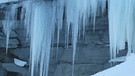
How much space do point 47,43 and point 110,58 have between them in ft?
4.06

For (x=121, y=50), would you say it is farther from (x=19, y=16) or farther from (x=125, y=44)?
(x=19, y=16)

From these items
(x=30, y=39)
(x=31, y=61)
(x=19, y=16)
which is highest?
(x=19, y=16)

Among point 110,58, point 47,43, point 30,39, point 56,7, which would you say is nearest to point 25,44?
point 30,39

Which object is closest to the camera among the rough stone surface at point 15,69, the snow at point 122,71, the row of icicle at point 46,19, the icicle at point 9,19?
the snow at point 122,71

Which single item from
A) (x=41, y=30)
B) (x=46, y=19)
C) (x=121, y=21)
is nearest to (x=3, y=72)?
(x=41, y=30)

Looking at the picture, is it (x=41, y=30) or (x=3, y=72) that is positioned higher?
(x=41, y=30)

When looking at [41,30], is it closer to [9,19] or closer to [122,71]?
Answer: [9,19]

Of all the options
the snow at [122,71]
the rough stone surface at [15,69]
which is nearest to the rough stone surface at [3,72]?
the rough stone surface at [15,69]

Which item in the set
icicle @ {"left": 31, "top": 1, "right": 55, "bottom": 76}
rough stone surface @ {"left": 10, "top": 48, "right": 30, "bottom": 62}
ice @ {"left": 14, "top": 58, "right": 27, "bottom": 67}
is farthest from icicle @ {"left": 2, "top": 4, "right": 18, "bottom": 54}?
icicle @ {"left": 31, "top": 1, "right": 55, "bottom": 76}

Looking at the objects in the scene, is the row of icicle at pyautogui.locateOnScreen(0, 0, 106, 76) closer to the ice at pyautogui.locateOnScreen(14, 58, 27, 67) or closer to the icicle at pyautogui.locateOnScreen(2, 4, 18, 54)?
the icicle at pyautogui.locateOnScreen(2, 4, 18, 54)

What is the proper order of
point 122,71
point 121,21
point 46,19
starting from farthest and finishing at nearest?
point 46,19 → point 121,21 → point 122,71

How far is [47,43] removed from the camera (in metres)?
6.91

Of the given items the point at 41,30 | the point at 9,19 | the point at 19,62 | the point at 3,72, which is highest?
the point at 9,19

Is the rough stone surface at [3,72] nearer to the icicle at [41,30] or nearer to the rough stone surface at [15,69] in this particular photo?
the rough stone surface at [15,69]
